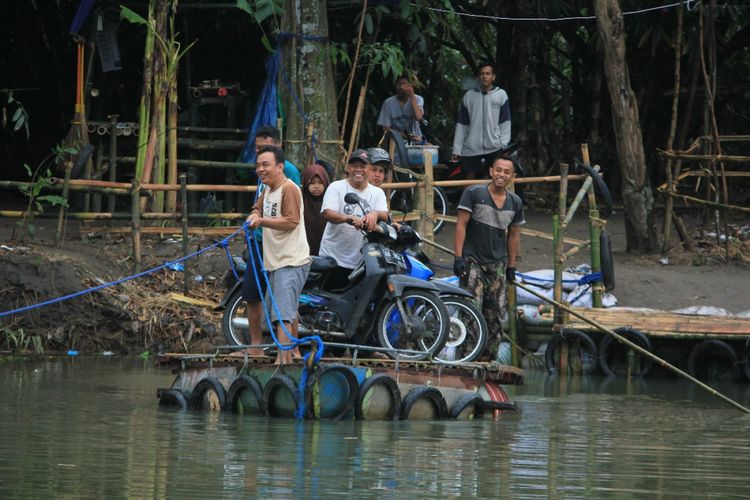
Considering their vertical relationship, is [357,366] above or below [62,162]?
below

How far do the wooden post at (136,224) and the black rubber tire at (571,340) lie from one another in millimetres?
4271

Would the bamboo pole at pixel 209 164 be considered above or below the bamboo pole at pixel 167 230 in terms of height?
above

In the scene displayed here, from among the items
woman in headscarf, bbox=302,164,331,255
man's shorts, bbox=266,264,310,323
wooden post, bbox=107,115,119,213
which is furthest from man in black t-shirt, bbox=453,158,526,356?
wooden post, bbox=107,115,119,213

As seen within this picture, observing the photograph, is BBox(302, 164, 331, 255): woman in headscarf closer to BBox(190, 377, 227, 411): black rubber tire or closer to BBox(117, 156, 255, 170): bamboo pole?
BBox(190, 377, 227, 411): black rubber tire

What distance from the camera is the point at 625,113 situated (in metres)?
15.9

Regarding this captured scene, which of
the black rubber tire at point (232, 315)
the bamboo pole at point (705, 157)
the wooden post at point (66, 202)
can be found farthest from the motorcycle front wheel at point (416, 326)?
the bamboo pole at point (705, 157)

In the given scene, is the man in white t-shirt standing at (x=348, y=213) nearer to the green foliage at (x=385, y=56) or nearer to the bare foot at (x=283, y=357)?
the bare foot at (x=283, y=357)

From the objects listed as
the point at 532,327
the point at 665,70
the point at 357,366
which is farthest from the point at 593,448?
the point at 665,70

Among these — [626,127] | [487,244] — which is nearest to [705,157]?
[626,127]

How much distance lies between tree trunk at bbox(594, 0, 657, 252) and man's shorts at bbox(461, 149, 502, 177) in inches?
66.2

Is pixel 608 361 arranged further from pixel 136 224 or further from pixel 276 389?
pixel 136 224

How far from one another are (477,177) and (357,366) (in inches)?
324

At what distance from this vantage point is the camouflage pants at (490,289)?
Result: 11.7 meters

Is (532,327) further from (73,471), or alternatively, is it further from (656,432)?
(73,471)
